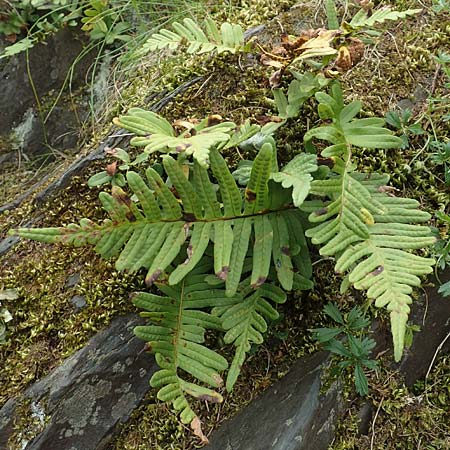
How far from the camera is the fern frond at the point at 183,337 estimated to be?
1.95 metres

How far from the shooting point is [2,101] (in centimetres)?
395

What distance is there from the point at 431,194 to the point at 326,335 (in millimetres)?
783

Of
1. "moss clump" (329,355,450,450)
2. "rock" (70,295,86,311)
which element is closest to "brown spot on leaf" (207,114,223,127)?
"rock" (70,295,86,311)

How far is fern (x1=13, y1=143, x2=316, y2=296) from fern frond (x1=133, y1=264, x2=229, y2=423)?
6.9 inches

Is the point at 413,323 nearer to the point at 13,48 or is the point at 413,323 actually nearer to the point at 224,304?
the point at 224,304

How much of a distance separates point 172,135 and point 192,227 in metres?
0.38

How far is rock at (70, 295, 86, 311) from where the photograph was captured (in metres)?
2.37

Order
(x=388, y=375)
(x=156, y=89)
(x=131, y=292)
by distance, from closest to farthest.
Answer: (x=131, y=292) → (x=388, y=375) → (x=156, y=89)

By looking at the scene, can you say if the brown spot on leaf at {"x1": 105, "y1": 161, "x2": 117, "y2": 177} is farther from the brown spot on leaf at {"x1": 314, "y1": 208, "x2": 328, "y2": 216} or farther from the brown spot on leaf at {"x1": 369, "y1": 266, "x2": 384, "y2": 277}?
the brown spot on leaf at {"x1": 369, "y1": 266, "x2": 384, "y2": 277}

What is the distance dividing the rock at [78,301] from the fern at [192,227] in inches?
19.8

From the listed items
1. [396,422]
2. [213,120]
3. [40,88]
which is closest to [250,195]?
[213,120]

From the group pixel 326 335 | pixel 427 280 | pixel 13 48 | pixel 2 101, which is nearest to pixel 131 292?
pixel 326 335

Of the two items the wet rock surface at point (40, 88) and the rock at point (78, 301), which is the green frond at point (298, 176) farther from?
the wet rock surface at point (40, 88)

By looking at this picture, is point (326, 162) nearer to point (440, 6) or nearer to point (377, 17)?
point (377, 17)
